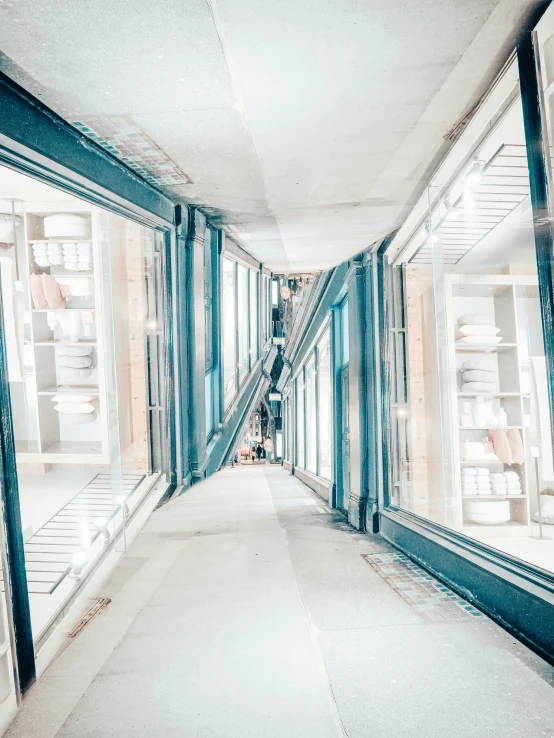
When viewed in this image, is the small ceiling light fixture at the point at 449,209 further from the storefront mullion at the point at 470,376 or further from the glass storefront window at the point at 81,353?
the glass storefront window at the point at 81,353

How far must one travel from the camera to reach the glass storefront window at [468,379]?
376cm

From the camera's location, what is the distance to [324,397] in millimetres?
8695

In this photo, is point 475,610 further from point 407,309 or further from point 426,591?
point 407,309

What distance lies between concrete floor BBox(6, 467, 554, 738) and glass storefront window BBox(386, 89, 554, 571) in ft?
4.65

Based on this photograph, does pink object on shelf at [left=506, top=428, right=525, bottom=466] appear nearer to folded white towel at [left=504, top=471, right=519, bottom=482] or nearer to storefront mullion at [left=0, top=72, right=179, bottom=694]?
folded white towel at [left=504, top=471, right=519, bottom=482]

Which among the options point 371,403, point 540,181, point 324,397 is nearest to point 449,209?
point 540,181

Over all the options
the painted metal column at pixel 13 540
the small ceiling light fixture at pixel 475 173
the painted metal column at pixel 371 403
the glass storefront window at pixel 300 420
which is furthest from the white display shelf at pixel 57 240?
the glass storefront window at pixel 300 420

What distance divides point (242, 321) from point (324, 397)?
2.41 meters

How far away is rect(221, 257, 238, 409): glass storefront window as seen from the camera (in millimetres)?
7875

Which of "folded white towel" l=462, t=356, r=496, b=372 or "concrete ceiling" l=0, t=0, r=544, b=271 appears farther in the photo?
"folded white towel" l=462, t=356, r=496, b=372

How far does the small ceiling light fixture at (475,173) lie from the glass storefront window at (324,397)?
5.11 m

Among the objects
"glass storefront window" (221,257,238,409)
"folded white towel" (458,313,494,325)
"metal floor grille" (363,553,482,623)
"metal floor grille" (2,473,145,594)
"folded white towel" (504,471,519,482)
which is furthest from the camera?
"glass storefront window" (221,257,238,409)

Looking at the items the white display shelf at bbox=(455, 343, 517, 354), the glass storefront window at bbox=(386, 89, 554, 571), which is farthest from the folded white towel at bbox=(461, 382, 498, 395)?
the white display shelf at bbox=(455, 343, 517, 354)

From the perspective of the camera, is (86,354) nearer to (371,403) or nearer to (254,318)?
(371,403)
